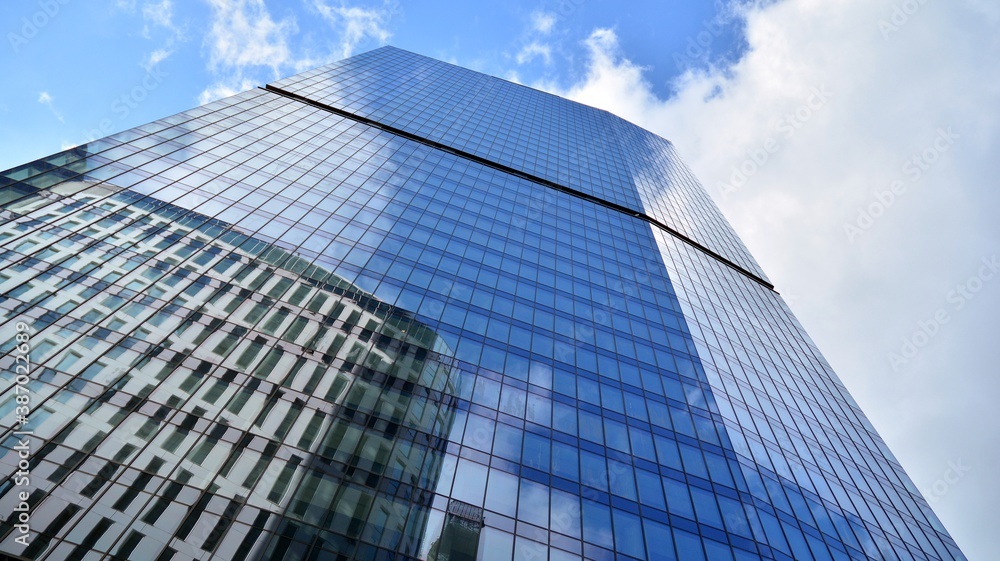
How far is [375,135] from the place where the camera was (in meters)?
51.8

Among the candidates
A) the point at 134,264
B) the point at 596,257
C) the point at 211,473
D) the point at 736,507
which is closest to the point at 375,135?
the point at 596,257

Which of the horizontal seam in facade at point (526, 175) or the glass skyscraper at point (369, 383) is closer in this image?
the glass skyscraper at point (369, 383)

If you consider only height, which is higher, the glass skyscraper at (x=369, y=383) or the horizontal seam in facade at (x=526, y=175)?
the horizontal seam in facade at (x=526, y=175)

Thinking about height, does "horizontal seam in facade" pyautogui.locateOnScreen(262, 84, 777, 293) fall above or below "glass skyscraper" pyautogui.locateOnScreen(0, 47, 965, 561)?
above

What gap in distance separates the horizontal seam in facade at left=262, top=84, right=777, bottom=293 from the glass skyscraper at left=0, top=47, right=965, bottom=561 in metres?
6.39

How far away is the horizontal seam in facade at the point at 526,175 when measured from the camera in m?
54.1

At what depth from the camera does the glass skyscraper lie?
18.0m

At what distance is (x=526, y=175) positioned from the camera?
57.4 meters

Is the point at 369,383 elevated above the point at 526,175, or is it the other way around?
the point at 526,175

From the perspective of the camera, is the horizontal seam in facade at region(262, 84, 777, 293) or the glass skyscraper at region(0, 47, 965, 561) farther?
the horizontal seam in facade at region(262, 84, 777, 293)

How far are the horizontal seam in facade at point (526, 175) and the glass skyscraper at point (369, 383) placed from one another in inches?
252

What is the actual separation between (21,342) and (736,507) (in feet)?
104

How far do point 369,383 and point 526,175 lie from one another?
38.1 meters

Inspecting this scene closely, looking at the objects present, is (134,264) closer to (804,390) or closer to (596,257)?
(596,257)
